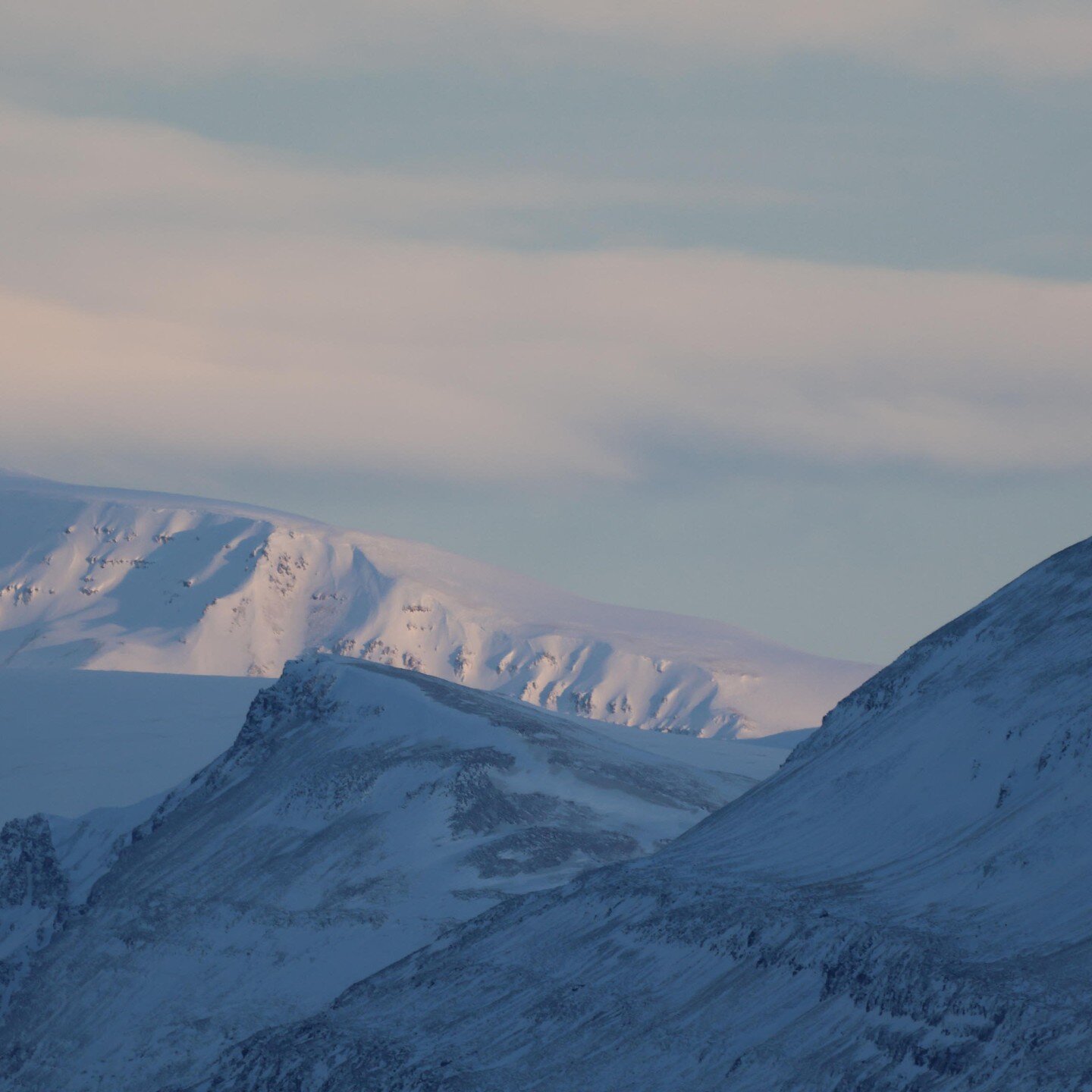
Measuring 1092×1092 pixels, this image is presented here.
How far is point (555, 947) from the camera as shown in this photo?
64312 mm

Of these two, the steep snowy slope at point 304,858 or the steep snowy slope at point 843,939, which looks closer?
the steep snowy slope at point 843,939

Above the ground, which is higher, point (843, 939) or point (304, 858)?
point (843, 939)

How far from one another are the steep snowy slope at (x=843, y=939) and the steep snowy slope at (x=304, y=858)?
433 inches

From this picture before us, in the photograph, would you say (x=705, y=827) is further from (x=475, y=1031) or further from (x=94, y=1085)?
(x=94, y=1085)

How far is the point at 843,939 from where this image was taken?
52.8m

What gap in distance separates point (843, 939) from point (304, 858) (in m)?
43.8

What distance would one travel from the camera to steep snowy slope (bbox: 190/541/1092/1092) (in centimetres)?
4772

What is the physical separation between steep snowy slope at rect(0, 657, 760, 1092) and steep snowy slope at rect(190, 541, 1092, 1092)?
433 inches

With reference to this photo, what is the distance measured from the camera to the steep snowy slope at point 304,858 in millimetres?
80375

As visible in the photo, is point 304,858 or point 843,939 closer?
point 843,939

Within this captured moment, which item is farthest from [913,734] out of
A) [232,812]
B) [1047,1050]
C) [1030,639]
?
[232,812]

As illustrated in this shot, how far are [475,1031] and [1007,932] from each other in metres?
17.2

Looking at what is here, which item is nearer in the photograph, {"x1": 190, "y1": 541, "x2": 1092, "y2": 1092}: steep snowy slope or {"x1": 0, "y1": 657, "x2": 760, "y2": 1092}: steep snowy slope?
{"x1": 190, "y1": 541, "x2": 1092, "y2": 1092}: steep snowy slope

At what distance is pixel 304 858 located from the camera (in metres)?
91.8
